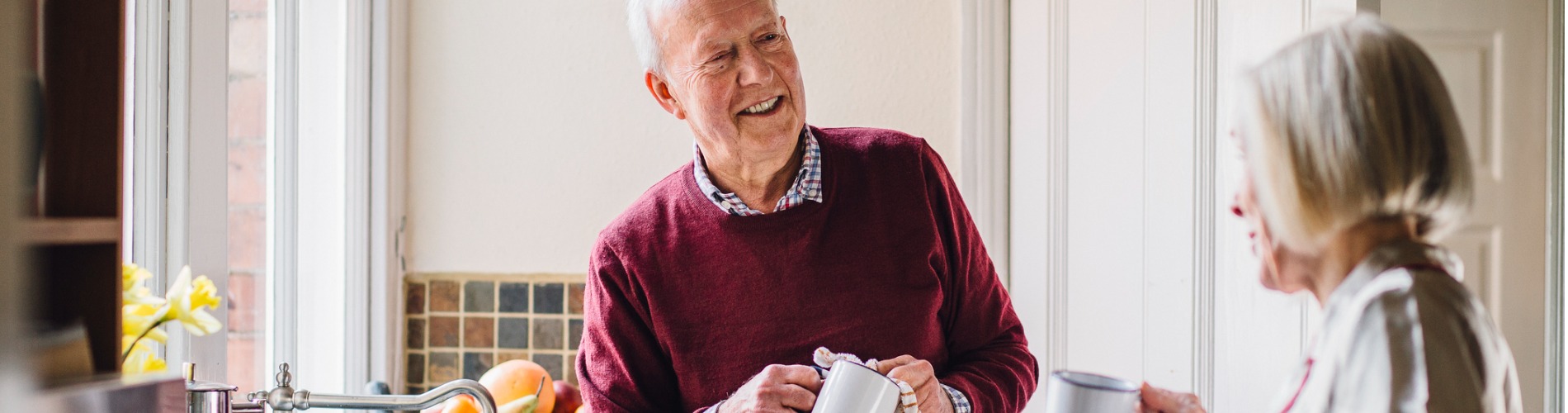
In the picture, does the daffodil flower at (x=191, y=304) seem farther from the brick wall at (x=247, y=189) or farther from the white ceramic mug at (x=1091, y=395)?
the white ceramic mug at (x=1091, y=395)

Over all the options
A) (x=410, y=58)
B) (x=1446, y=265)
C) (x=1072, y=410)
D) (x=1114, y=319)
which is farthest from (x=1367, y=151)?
(x=410, y=58)

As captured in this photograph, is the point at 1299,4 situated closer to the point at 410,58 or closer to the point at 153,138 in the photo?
the point at 153,138

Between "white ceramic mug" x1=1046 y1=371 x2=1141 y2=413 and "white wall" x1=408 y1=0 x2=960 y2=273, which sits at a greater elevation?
"white wall" x1=408 y1=0 x2=960 y2=273

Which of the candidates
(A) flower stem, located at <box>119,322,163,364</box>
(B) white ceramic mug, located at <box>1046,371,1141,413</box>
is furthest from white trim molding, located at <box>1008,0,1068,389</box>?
(A) flower stem, located at <box>119,322,163,364</box>

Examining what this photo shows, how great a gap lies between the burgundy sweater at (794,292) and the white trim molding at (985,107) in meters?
0.96

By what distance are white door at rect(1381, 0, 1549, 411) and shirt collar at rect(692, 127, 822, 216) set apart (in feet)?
2.05

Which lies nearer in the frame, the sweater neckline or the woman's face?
the woman's face

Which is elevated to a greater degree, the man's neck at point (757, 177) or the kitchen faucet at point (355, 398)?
the man's neck at point (757, 177)

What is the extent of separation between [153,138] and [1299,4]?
4.93 feet

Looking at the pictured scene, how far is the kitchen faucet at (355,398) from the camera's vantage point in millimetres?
1334

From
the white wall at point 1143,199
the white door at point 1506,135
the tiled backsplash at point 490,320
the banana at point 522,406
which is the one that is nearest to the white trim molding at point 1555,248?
the white door at point 1506,135

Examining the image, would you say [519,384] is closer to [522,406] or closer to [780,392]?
[522,406]

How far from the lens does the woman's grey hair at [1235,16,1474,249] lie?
0.54 meters

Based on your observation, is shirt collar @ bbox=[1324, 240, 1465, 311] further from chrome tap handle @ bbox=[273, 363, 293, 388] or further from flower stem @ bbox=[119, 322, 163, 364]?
chrome tap handle @ bbox=[273, 363, 293, 388]
